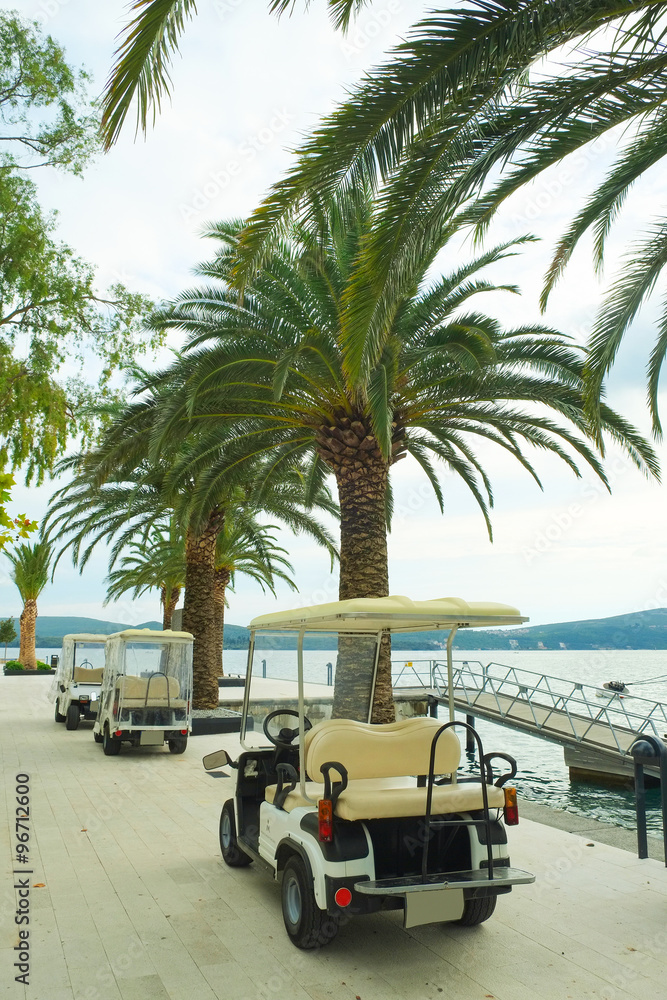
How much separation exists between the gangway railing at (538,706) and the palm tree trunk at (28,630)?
2747 cm

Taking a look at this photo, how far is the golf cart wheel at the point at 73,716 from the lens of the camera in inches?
628

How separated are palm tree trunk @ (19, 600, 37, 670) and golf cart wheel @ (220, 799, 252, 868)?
39811 mm

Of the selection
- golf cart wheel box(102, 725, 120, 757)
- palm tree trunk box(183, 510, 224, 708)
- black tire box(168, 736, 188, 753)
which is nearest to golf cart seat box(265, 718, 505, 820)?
black tire box(168, 736, 188, 753)

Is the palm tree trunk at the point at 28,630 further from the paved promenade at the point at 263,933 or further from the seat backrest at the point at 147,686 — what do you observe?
the paved promenade at the point at 263,933

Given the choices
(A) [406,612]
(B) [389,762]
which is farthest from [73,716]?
(A) [406,612]

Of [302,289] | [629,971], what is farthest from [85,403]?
[629,971]

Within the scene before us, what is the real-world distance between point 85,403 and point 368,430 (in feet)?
16.4

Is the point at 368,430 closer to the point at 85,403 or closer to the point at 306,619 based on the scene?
the point at 85,403

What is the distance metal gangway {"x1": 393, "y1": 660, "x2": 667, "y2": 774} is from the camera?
15094 millimetres

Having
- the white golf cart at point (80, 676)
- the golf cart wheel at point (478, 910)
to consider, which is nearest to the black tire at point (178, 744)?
the white golf cart at point (80, 676)

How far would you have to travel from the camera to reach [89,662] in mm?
16266

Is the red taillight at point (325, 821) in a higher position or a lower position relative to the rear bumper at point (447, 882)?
higher

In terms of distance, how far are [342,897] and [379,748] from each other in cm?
105

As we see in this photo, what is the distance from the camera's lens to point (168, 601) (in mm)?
32875
